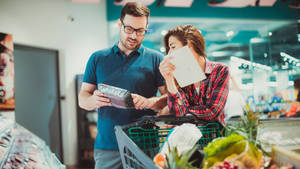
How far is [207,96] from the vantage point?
139 centimetres

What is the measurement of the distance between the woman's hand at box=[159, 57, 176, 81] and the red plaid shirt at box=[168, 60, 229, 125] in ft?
0.32

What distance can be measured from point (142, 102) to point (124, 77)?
17cm

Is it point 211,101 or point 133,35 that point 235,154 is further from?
point 133,35

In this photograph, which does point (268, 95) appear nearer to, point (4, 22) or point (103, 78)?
point (103, 78)

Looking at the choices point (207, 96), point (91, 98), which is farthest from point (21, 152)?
point (207, 96)

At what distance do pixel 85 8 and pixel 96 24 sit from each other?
0.21 meters

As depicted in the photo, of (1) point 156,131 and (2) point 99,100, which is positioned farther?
(2) point 99,100

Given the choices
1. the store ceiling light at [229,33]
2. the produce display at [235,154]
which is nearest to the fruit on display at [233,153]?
the produce display at [235,154]

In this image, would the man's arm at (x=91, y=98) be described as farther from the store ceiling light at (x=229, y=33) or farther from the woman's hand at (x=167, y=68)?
the store ceiling light at (x=229, y=33)

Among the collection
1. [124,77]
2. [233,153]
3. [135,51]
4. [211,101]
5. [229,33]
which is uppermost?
[229,33]

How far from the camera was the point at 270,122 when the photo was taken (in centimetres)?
276

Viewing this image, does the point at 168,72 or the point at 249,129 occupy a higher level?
the point at 168,72

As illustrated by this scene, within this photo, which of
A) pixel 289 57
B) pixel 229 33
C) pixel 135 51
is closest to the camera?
pixel 135 51

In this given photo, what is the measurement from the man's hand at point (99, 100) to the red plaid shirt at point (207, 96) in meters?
0.33
